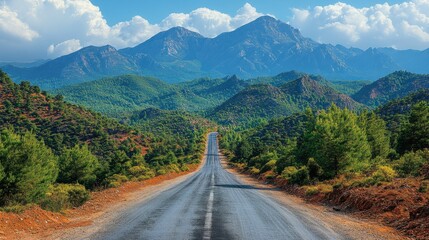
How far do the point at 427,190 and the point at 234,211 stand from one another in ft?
31.2

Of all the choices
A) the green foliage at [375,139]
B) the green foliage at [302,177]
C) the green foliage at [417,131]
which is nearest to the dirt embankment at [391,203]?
the green foliage at [302,177]

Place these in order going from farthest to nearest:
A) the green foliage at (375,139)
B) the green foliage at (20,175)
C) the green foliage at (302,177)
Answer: the green foliage at (375,139) < the green foliage at (302,177) < the green foliage at (20,175)

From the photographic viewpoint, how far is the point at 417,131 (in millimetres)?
40219

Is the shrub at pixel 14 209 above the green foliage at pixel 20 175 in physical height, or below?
below

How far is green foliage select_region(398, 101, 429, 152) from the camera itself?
39.8 m

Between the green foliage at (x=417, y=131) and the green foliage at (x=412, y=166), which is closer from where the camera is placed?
the green foliage at (x=412, y=166)

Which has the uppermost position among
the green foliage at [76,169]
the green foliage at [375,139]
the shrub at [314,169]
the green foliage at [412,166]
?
the green foliage at [375,139]

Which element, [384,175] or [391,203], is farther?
[384,175]

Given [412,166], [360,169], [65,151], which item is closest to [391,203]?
[412,166]

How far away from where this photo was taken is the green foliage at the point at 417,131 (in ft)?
130

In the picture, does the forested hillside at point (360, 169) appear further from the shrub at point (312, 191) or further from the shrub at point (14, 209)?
the shrub at point (14, 209)

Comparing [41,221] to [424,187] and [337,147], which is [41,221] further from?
[337,147]

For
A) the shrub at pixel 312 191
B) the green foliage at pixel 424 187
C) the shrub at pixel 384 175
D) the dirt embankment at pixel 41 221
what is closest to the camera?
the dirt embankment at pixel 41 221

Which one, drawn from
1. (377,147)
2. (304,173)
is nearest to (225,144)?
(377,147)
